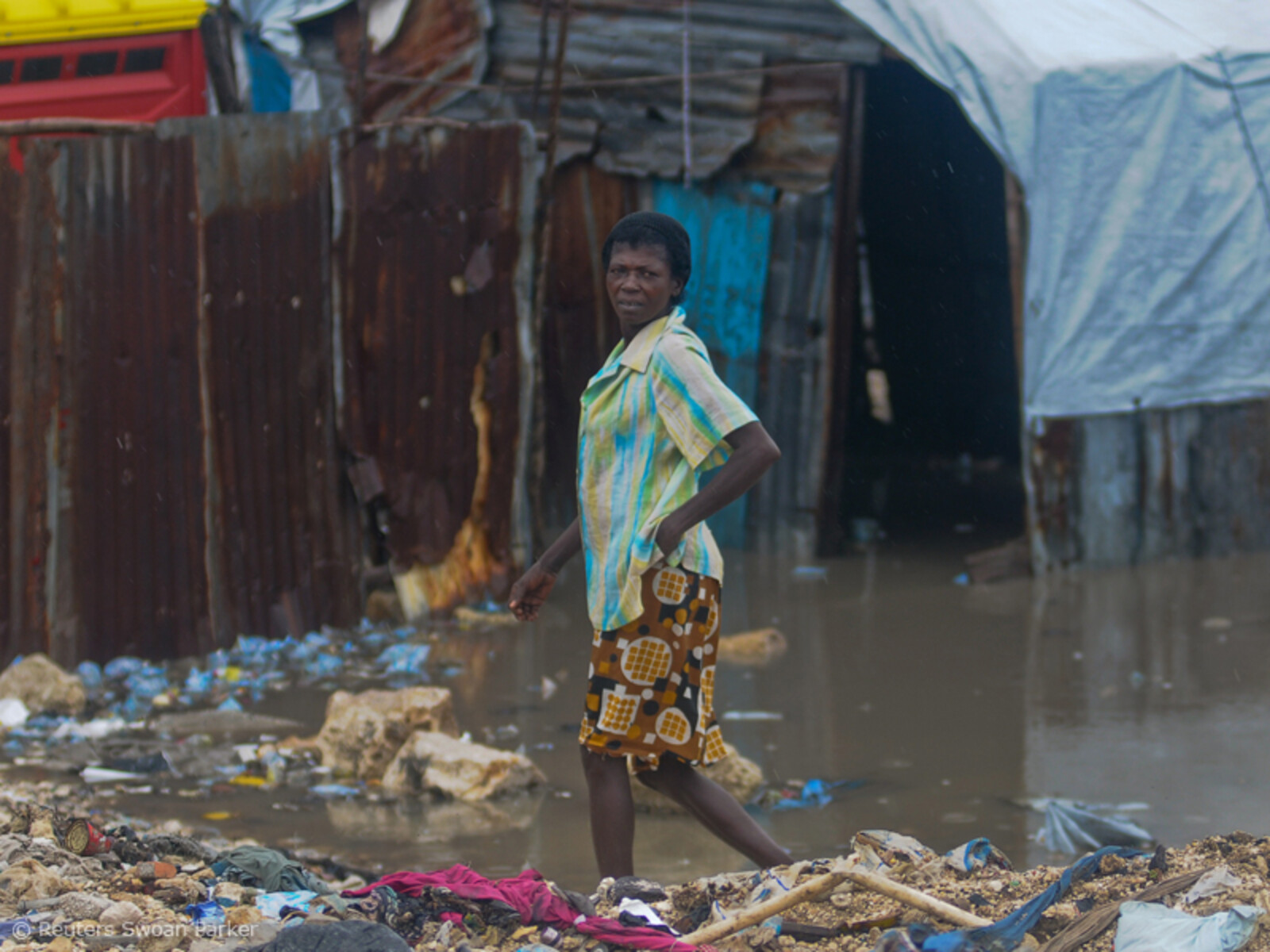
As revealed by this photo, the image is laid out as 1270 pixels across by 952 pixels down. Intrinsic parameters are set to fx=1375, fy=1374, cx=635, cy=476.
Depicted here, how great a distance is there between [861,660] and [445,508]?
2074mm

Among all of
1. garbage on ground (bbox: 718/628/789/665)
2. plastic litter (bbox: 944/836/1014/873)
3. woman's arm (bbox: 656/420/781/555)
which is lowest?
garbage on ground (bbox: 718/628/789/665)

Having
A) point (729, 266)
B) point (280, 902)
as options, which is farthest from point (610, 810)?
point (729, 266)

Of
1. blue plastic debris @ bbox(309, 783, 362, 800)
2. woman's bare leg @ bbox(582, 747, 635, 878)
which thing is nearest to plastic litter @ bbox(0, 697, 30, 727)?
blue plastic debris @ bbox(309, 783, 362, 800)

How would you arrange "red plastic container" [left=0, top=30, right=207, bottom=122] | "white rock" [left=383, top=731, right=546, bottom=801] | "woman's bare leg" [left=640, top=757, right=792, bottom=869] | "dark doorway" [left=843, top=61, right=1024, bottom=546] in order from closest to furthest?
"woman's bare leg" [left=640, top=757, right=792, bottom=869] < "white rock" [left=383, top=731, right=546, bottom=801] < "red plastic container" [left=0, top=30, right=207, bottom=122] < "dark doorway" [left=843, top=61, right=1024, bottom=546]

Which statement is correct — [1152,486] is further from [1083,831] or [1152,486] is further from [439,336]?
[1083,831]

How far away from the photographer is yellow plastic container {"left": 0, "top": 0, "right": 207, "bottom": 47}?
323 inches

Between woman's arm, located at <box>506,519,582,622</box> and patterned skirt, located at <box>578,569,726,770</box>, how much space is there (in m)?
0.26

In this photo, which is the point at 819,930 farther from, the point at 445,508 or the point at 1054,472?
the point at 1054,472

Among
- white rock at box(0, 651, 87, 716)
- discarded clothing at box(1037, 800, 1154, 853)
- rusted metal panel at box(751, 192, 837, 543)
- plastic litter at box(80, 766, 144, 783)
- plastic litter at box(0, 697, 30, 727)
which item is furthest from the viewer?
rusted metal panel at box(751, 192, 837, 543)

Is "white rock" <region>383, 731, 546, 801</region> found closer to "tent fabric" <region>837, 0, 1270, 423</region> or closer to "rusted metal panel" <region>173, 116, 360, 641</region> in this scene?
"rusted metal panel" <region>173, 116, 360, 641</region>

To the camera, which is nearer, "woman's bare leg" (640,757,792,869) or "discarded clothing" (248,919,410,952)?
"discarded clothing" (248,919,410,952)

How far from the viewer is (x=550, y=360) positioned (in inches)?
320

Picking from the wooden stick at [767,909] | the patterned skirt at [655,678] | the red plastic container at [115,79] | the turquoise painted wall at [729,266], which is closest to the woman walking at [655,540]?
the patterned skirt at [655,678]

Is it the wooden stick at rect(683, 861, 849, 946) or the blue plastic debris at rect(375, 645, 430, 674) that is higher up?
the wooden stick at rect(683, 861, 849, 946)
